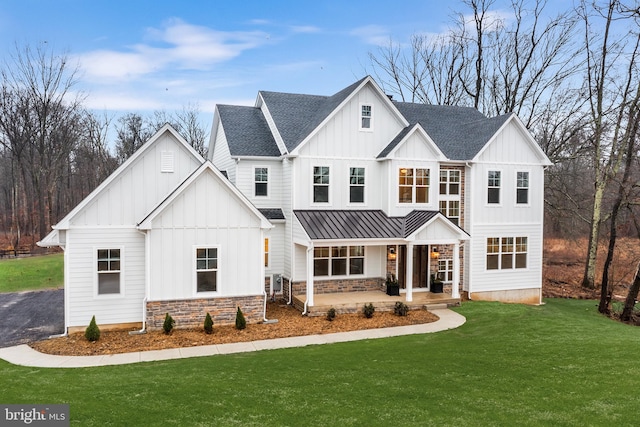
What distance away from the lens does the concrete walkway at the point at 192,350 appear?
1076 centimetres

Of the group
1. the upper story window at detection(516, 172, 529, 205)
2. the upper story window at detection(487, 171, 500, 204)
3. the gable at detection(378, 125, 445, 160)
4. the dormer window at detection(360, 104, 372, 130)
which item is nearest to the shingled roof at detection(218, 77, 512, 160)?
the gable at detection(378, 125, 445, 160)

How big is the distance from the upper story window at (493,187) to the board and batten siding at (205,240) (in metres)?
10.7

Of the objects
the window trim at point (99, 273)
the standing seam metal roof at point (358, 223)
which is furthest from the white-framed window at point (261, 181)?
the window trim at point (99, 273)

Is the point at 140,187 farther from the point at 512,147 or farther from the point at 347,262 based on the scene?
the point at 512,147

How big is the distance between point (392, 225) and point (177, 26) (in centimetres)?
1509

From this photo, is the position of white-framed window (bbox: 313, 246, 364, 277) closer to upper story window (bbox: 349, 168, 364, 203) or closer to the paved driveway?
upper story window (bbox: 349, 168, 364, 203)

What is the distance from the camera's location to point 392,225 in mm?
17078

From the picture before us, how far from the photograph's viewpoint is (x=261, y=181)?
18188mm

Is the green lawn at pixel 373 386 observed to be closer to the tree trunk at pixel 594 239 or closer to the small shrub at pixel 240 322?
the small shrub at pixel 240 322

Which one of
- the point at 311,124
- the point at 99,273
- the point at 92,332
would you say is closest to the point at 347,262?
the point at 311,124

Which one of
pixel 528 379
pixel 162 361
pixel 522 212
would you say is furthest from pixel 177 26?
pixel 528 379

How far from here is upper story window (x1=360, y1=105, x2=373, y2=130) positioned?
1775cm

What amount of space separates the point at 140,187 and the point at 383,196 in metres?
9.40

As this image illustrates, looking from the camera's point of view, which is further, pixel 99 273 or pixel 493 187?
pixel 493 187
